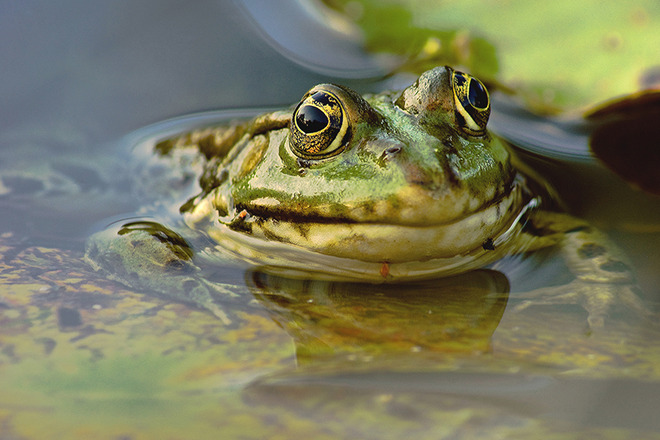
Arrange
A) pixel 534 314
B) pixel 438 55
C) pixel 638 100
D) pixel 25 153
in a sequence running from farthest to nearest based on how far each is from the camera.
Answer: pixel 25 153, pixel 438 55, pixel 638 100, pixel 534 314

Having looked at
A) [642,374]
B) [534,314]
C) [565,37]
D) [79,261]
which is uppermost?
[565,37]

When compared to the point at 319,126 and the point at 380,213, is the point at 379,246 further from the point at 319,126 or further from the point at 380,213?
the point at 319,126

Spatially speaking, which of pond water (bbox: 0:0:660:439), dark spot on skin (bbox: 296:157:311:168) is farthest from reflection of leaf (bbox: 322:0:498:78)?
dark spot on skin (bbox: 296:157:311:168)

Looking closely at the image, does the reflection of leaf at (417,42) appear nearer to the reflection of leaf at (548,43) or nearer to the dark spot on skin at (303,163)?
the reflection of leaf at (548,43)

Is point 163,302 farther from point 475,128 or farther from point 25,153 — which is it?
point 25,153

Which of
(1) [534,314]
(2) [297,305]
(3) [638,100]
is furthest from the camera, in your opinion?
(3) [638,100]

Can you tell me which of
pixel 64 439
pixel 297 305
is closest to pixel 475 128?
pixel 297 305

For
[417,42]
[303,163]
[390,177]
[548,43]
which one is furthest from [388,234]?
[417,42]
